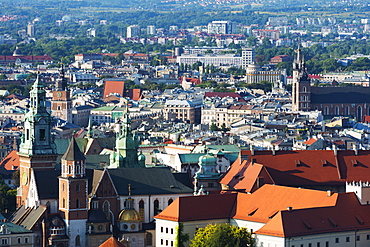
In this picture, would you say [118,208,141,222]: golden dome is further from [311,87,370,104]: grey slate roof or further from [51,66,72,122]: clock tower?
[311,87,370,104]: grey slate roof

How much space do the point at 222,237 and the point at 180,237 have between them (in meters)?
2.31

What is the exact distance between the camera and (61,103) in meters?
117

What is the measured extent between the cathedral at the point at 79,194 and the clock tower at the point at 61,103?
56.1 m

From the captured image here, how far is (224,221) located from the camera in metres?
53.4

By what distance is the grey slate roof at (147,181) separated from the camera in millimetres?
56625

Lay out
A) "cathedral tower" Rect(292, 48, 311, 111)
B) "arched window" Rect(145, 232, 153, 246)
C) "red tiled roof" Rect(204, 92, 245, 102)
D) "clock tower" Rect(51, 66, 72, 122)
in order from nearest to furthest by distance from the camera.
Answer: "arched window" Rect(145, 232, 153, 246), "clock tower" Rect(51, 66, 72, 122), "cathedral tower" Rect(292, 48, 311, 111), "red tiled roof" Rect(204, 92, 245, 102)

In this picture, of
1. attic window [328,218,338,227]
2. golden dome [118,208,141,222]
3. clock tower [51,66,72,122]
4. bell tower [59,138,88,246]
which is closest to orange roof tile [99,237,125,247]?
bell tower [59,138,88,246]

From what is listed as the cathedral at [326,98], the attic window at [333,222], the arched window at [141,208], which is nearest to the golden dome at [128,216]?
the arched window at [141,208]

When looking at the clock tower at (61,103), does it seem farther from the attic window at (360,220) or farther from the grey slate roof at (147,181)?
the attic window at (360,220)

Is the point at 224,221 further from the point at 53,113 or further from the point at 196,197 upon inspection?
the point at 53,113

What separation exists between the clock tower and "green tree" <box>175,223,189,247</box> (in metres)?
64.7

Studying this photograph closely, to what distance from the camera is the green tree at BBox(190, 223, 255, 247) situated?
49719 millimetres

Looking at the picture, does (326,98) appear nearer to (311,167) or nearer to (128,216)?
(311,167)

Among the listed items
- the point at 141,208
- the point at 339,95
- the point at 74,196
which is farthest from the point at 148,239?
the point at 339,95
